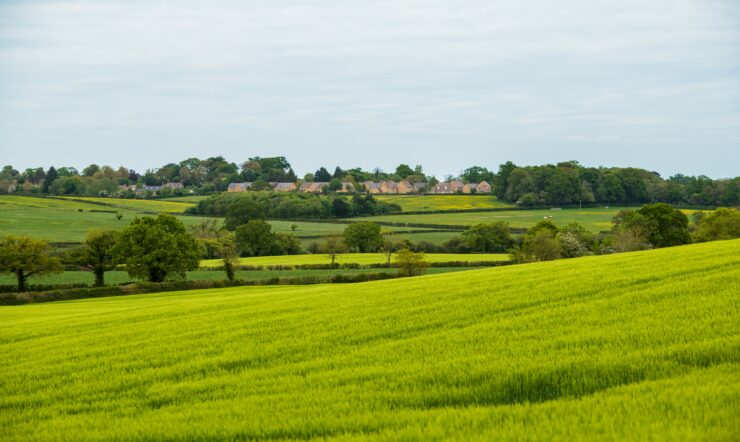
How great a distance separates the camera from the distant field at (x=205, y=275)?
6856 centimetres

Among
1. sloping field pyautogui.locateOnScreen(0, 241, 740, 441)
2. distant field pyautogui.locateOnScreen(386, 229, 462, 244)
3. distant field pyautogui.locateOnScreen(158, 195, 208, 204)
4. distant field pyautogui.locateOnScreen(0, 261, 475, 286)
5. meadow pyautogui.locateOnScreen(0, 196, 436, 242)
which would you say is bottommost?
distant field pyautogui.locateOnScreen(0, 261, 475, 286)

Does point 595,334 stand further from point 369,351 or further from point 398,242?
point 398,242

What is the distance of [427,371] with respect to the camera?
12102mm

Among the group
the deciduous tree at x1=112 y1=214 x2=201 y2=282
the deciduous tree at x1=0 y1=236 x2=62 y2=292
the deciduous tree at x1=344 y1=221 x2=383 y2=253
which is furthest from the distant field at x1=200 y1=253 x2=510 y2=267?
the deciduous tree at x1=0 y1=236 x2=62 y2=292

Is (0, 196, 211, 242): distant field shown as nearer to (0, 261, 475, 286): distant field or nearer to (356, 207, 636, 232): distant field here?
(0, 261, 475, 286): distant field

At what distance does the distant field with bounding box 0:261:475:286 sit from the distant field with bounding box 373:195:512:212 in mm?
72640

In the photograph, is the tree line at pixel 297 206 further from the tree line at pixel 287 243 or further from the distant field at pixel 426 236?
the distant field at pixel 426 236

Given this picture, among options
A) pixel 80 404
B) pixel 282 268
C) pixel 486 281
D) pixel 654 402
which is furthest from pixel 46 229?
pixel 654 402

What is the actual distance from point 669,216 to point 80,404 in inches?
3131

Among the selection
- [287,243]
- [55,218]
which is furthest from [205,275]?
[55,218]

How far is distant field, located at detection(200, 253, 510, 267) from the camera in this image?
81.6m

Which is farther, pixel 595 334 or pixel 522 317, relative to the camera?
pixel 522 317

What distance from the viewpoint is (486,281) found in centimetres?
2475

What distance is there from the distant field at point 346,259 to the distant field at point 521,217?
2921 centimetres
